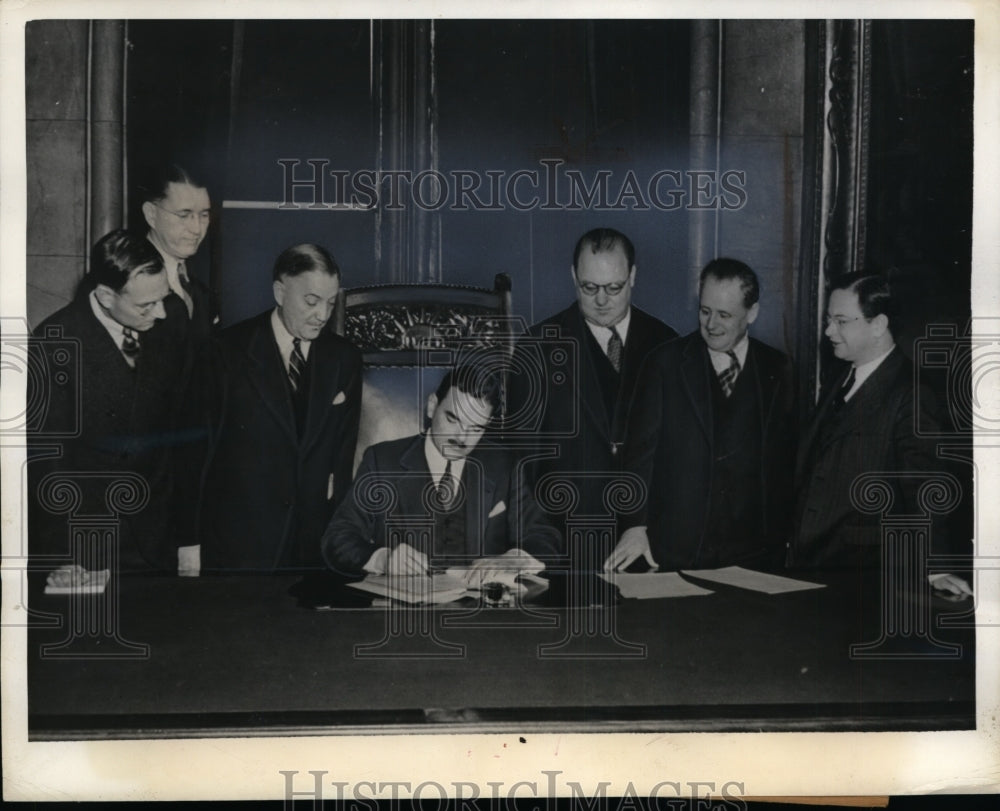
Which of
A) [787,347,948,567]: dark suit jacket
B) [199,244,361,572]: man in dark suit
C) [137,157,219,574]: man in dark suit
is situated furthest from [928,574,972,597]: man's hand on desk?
[137,157,219,574]: man in dark suit

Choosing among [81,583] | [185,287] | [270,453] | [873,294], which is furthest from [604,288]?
[81,583]

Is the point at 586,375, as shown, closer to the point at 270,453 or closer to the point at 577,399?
the point at 577,399

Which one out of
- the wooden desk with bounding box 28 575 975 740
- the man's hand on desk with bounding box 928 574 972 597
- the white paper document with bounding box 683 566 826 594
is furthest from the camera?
the man's hand on desk with bounding box 928 574 972 597

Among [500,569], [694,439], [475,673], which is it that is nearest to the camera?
[475,673]

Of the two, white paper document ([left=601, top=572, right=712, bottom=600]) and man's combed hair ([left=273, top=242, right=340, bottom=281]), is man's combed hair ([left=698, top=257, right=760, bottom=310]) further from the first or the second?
man's combed hair ([left=273, top=242, right=340, bottom=281])

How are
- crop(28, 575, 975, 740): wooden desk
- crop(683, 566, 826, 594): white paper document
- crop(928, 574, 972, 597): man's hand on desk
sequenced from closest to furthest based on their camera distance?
crop(28, 575, 975, 740): wooden desk
crop(683, 566, 826, 594): white paper document
crop(928, 574, 972, 597): man's hand on desk

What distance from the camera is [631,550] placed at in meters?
3.52

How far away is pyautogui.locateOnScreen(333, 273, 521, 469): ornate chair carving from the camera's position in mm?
3461

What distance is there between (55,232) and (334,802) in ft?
6.58

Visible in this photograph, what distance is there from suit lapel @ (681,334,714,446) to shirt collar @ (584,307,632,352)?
21cm

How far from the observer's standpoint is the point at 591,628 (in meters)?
3.39

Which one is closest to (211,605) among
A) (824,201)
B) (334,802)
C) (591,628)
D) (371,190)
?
(334,802)

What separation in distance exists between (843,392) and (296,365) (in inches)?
71.3

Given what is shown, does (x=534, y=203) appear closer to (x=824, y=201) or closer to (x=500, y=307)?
(x=500, y=307)
